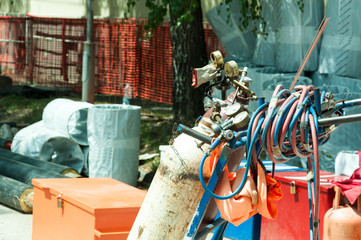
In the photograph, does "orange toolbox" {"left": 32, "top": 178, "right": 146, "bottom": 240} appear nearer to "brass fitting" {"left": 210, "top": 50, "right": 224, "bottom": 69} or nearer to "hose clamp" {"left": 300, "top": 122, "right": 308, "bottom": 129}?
"brass fitting" {"left": 210, "top": 50, "right": 224, "bottom": 69}

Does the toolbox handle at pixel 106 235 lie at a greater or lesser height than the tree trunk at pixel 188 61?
lesser

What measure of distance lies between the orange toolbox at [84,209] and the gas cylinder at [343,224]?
1352 mm

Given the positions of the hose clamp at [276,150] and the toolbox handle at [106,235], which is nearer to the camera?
the hose clamp at [276,150]

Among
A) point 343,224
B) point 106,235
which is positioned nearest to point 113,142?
point 106,235

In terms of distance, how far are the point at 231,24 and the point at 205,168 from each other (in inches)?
277

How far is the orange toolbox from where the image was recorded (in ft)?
13.9

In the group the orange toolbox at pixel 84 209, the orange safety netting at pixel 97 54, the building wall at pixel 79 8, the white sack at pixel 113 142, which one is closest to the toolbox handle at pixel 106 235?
the orange toolbox at pixel 84 209

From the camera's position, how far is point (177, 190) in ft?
10.5

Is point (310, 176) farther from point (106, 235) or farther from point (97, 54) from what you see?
point (97, 54)

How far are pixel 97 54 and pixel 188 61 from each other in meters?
7.23

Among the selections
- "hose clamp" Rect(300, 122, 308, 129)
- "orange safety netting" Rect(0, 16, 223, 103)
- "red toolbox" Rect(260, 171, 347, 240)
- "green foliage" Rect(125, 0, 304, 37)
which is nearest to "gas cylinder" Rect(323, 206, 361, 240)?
Answer: "red toolbox" Rect(260, 171, 347, 240)

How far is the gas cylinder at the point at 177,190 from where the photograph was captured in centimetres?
318

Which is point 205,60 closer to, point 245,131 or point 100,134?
point 100,134

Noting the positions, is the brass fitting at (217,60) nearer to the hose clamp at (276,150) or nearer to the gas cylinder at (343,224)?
the hose clamp at (276,150)
